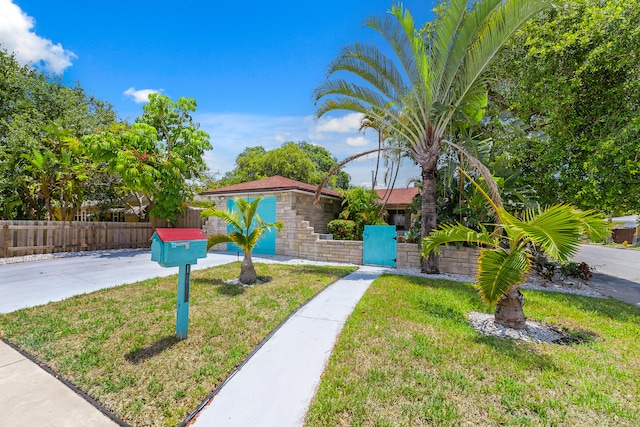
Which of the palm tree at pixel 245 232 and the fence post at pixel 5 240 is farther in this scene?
the fence post at pixel 5 240

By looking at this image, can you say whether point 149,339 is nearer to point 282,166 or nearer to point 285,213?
point 285,213

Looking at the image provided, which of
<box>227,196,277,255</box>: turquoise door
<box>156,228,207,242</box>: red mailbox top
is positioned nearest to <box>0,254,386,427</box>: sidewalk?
<box>156,228,207,242</box>: red mailbox top

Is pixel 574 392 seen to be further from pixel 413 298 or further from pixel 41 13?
pixel 41 13

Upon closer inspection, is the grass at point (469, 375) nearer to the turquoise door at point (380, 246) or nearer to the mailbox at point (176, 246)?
the mailbox at point (176, 246)

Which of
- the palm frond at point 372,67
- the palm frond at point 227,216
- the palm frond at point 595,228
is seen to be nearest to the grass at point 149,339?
the palm frond at point 227,216

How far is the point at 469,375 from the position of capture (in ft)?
10.3

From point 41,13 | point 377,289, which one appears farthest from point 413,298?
point 41,13

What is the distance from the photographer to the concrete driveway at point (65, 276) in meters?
5.92

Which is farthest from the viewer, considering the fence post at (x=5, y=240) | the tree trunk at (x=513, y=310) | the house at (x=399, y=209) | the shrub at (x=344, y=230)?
the house at (x=399, y=209)

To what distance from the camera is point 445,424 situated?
2.40 metres

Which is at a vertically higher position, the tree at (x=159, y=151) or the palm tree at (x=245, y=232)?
the tree at (x=159, y=151)

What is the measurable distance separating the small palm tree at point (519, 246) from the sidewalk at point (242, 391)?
2498mm

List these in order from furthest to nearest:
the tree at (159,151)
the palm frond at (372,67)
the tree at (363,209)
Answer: the tree at (363,209) < the tree at (159,151) < the palm frond at (372,67)

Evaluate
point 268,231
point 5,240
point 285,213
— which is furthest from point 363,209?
point 5,240
